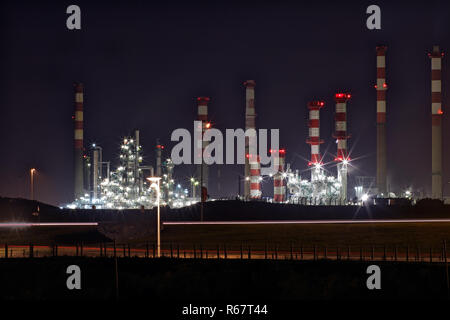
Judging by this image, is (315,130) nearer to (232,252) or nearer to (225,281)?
(232,252)

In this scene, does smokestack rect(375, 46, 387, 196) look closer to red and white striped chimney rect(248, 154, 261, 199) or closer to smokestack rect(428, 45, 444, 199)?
smokestack rect(428, 45, 444, 199)

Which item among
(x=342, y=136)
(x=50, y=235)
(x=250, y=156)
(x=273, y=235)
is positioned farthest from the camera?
(x=250, y=156)

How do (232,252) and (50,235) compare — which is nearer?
(232,252)

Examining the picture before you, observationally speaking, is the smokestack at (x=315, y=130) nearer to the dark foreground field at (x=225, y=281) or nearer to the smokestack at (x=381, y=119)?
the smokestack at (x=381, y=119)

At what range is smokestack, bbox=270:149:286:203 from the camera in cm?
8912

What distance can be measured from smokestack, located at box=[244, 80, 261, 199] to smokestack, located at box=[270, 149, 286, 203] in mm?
3048

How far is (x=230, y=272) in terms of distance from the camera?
22453 mm

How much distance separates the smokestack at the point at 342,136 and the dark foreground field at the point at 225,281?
183 feet

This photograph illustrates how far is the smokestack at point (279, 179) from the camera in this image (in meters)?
89.1

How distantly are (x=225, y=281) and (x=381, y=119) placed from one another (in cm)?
5947

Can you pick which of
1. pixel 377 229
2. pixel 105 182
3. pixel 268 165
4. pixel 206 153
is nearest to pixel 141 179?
pixel 105 182

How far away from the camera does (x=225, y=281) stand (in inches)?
861

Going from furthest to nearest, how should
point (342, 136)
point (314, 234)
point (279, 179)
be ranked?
point (279, 179) < point (342, 136) < point (314, 234)

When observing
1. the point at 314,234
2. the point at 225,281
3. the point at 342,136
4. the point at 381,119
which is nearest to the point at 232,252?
the point at 225,281
